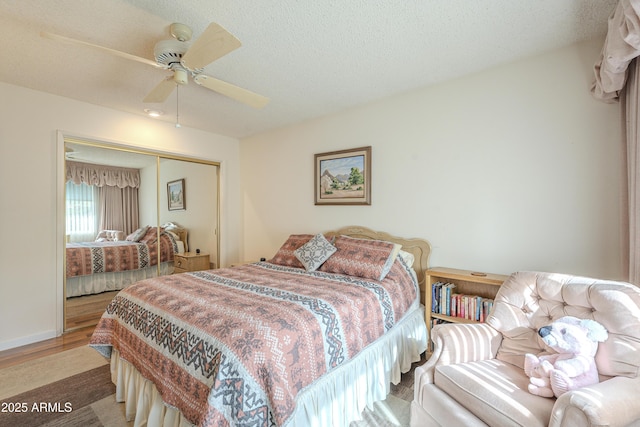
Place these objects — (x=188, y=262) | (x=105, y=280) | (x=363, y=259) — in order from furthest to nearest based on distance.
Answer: (x=188, y=262), (x=105, y=280), (x=363, y=259)

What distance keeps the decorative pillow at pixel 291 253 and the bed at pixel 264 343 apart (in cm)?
44

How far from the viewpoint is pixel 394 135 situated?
2980mm

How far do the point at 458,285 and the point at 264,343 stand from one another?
78.7 inches

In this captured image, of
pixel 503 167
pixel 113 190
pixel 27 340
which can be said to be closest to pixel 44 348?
pixel 27 340

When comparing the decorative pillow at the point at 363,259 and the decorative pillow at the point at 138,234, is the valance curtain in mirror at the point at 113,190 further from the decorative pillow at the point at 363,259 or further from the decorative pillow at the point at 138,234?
the decorative pillow at the point at 363,259

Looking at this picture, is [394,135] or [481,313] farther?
[394,135]

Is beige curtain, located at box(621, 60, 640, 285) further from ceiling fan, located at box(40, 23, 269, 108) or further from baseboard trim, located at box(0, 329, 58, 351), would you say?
baseboard trim, located at box(0, 329, 58, 351)

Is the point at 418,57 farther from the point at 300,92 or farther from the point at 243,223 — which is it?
the point at 243,223

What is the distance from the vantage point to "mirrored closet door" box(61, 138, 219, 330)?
316cm

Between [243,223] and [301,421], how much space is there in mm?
3578

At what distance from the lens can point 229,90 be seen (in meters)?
2.09

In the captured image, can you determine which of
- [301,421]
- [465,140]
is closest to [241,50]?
[465,140]

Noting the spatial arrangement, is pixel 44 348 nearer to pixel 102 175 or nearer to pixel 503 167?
pixel 102 175

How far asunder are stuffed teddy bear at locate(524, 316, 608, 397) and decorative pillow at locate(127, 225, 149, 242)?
409 centimetres
